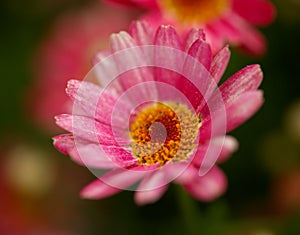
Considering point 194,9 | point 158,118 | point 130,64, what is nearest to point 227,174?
point 194,9

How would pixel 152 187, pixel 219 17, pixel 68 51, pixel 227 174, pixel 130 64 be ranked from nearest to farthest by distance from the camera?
pixel 152 187
pixel 130 64
pixel 219 17
pixel 227 174
pixel 68 51

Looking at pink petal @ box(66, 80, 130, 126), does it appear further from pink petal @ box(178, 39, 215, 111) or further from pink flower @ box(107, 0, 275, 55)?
pink flower @ box(107, 0, 275, 55)

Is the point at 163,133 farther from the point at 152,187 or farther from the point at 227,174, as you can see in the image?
the point at 227,174

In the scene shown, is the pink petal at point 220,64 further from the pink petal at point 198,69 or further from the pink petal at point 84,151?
the pink petal at point 84,151

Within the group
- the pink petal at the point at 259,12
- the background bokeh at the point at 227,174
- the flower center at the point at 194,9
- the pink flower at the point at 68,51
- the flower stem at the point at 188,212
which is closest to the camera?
the flower stem at the point at 188,212

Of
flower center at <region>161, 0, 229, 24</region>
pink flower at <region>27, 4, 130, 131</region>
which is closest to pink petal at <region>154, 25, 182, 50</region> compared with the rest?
flower center at <region>161, 0, 229, 24</region>

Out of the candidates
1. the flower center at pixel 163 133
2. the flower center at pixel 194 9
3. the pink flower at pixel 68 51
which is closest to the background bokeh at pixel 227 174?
the pink flower at pixel 68 51
